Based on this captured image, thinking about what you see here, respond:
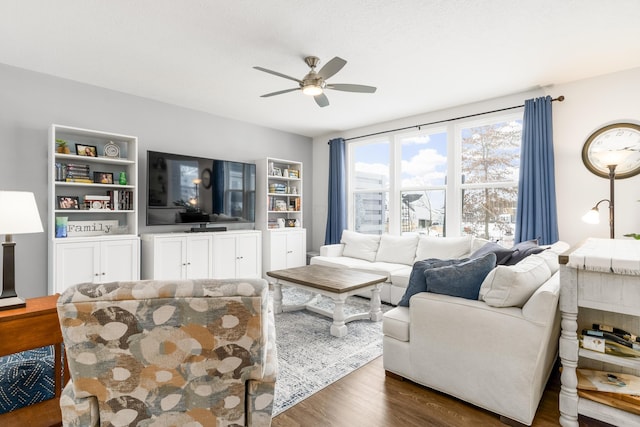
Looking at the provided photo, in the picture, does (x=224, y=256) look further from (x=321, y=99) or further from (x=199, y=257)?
(x=321, y=99)

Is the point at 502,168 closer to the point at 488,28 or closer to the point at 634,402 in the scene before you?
the point at 488,28

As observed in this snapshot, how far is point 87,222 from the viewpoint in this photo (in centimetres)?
373

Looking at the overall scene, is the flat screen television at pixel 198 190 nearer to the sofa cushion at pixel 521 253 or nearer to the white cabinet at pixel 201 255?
the white cabinet at pixel 201 255

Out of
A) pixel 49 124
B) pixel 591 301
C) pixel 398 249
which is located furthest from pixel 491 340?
pixel 49 124

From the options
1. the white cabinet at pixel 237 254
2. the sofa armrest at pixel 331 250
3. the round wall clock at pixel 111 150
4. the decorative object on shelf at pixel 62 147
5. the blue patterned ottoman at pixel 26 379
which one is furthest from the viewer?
the sofa armrest at pixel 331 250

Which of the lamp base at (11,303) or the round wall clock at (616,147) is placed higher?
the round wall clock at (616,147)

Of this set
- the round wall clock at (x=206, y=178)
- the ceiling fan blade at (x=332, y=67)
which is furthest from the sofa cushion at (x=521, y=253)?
the round wall clock at (x=206, y=178)

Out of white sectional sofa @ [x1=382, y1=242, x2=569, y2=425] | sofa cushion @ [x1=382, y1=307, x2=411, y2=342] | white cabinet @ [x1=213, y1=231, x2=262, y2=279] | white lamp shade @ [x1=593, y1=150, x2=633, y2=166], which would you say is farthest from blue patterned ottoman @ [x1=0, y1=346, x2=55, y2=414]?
white lamp shade @ [x1=593, y1=150, x2=633, y2=166]

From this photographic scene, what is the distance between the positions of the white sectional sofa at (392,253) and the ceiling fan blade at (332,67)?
2381 millimetres

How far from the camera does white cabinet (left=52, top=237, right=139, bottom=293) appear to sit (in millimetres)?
3199

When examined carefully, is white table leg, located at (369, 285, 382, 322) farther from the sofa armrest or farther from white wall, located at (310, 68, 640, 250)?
white wall, located at (310, 68, 640, 250)

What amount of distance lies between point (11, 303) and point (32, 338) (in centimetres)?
27

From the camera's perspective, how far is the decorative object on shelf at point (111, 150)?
3.75m

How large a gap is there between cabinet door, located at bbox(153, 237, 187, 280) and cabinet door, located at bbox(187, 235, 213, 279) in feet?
0.22
